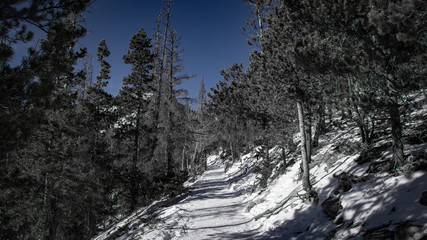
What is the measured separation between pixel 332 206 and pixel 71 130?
10586 mm

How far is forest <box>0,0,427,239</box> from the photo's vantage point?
3.97 m

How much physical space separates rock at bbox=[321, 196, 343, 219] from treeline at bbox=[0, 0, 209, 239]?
7.48 metres

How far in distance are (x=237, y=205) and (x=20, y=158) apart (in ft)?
30.3

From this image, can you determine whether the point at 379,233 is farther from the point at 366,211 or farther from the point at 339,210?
the point at 339,210

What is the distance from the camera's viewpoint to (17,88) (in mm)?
3879

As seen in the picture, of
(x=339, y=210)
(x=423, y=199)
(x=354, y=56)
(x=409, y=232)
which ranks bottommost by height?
(x=339, y=210)

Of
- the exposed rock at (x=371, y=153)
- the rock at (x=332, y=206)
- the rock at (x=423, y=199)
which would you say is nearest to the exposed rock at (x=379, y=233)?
the rock at (x=423, y=199)

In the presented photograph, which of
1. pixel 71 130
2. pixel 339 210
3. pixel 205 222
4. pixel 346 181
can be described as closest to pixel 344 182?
pixel 346 181

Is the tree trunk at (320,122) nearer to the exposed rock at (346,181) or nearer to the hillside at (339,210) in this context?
the hillside at (339,210)

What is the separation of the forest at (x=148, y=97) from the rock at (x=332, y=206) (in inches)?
39.5

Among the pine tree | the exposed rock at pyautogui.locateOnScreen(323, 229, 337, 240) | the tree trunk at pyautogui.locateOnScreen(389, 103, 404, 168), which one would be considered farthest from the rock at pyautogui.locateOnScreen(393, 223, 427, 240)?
the pine tree

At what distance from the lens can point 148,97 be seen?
16.1 meters

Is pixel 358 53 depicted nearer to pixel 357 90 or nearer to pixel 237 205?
pixel 357 90

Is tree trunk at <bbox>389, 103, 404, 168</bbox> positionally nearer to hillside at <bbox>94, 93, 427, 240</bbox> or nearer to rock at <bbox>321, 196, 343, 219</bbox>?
hillside at <bbox>94, 93, 427, 240</bbox>
